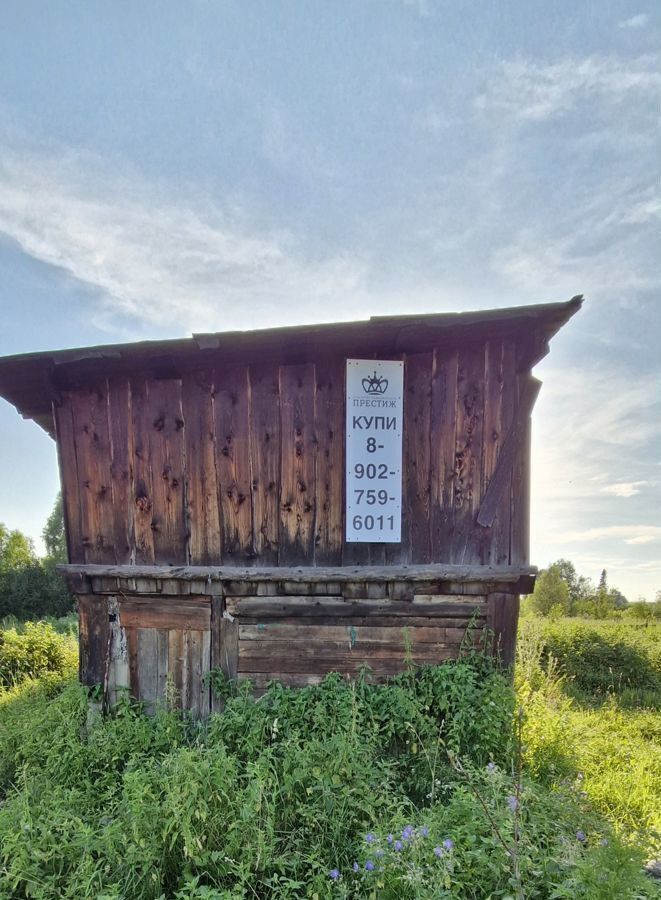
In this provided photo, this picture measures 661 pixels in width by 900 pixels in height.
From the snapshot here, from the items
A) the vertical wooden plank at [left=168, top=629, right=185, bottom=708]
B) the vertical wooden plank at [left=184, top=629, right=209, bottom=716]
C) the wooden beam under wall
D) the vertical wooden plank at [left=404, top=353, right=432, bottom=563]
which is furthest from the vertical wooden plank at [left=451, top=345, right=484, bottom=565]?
the vertical wooden plank at [left=168, top=629, right=185, bottom=708]

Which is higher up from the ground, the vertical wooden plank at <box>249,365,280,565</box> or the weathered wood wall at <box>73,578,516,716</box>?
the vertical wooden plank at <box>249,365,280,565</box>

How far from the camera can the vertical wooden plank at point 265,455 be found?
5215mm

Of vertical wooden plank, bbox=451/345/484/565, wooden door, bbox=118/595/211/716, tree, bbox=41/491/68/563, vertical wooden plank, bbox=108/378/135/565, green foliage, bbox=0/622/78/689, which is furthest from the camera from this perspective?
tree, bbox=41/491/68/563

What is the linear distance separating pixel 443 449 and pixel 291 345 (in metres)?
2.13

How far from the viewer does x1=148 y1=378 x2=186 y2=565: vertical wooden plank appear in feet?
17.5

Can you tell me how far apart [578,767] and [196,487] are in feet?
17.7

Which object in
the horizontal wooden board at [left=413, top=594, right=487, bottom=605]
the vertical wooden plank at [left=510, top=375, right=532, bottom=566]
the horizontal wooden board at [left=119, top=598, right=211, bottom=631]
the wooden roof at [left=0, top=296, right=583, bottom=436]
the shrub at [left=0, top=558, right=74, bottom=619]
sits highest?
the wooden roof at [left=0, top=296, right=583, bottom=436]

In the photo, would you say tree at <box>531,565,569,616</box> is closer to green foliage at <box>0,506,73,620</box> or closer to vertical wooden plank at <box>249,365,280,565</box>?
vertical wooden plank at <box>249,365,280,565</box>

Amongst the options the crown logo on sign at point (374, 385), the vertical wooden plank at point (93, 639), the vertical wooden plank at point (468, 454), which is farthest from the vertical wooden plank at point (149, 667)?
the crown logo on sign at point (374, 385)

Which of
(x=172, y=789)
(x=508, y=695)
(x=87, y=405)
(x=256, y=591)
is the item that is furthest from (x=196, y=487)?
(x=508, y=695)

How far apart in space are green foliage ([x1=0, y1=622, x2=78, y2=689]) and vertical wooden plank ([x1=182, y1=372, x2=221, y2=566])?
20.3 feet

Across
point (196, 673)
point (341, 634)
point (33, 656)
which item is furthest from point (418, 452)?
point (33, 656)

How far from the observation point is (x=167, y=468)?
538 centimetres

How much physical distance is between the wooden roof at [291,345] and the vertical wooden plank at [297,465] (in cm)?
30
